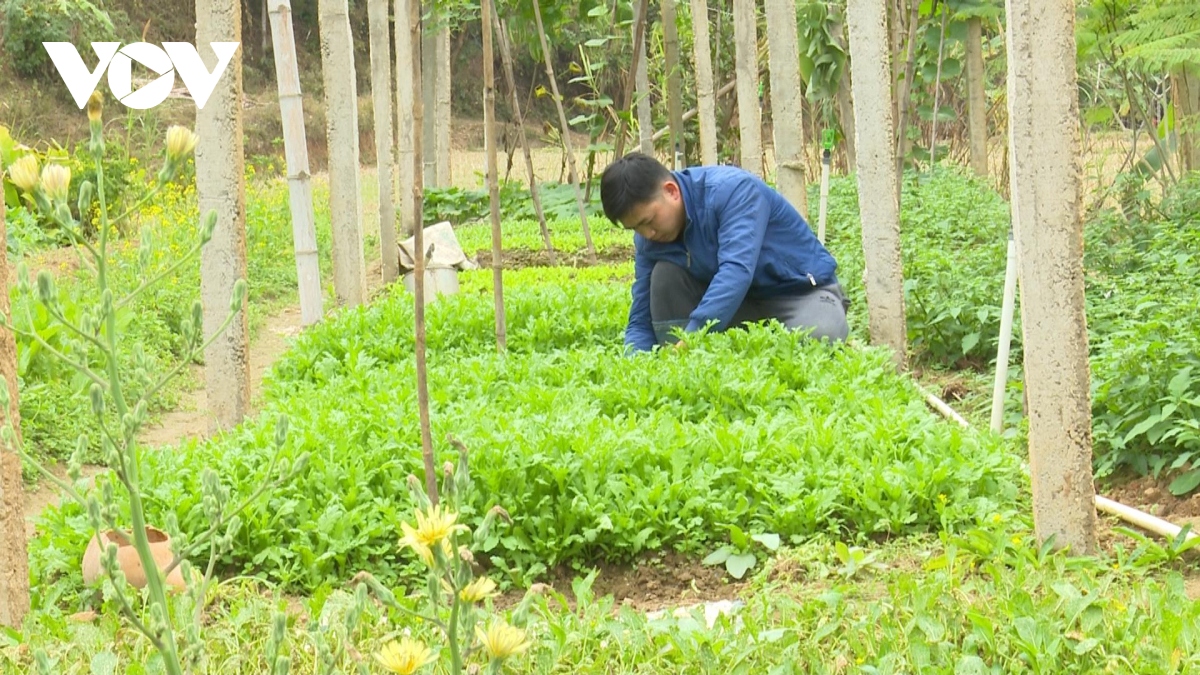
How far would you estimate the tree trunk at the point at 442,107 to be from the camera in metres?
15.7

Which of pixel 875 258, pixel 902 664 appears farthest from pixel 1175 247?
pixel 902 664

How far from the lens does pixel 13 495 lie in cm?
315

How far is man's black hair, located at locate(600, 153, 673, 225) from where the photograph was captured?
5.67 metres

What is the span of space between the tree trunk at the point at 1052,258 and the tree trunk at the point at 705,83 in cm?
617

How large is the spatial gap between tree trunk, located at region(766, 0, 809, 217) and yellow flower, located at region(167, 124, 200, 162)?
245 inches

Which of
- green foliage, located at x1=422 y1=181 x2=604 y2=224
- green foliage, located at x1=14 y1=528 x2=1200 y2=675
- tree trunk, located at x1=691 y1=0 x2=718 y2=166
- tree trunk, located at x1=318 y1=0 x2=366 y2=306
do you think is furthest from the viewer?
green foliage, located at x1=422 y1=181 x2=604 y2=224

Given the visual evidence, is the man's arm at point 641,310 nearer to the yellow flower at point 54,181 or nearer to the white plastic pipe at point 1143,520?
the white plastic pipe at point 1143,520

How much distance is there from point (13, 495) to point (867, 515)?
2358mm

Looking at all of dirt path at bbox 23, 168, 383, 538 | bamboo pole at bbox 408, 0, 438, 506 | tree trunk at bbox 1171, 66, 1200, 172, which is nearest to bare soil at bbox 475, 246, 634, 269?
dirt path at bbox 23, 168, 383, 538

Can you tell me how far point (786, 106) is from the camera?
24.4 feet

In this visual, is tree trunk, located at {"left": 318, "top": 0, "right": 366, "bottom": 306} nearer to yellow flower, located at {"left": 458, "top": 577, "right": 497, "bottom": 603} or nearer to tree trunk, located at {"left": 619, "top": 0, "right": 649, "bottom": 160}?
tree trunk, located at {"left": 619, "top": 0, "right": 649, "bottom": 160}

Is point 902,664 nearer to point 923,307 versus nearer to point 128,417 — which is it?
point 128,417

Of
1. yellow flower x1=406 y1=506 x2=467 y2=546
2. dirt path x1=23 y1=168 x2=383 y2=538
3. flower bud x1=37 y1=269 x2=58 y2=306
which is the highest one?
flower bud x1=37 y1=269 x2=58 y2=306

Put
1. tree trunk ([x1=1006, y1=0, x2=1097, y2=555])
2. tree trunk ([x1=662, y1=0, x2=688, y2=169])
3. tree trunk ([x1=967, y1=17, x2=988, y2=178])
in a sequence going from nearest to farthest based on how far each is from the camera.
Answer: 1. tree trunk ([x1=1006, y1=0, x2=1097, y2=555])
2. tree trunk ([x1=662, y1=0, x2=688, y2=169])
3. tree trunk ([x1=967, y1=17, x2=988, y2=178])
